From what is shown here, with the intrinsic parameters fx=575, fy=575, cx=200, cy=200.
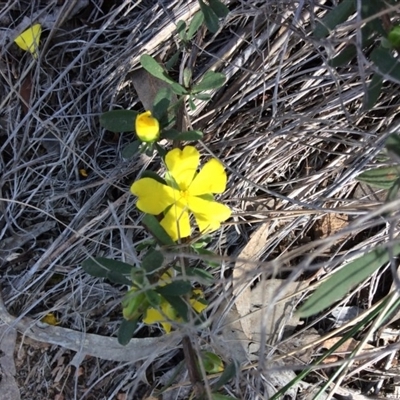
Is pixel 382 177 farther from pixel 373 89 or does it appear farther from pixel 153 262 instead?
pixel 153 262

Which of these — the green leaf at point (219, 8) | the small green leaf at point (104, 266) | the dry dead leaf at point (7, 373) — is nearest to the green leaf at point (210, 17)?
the green leaf at point (219, 8)

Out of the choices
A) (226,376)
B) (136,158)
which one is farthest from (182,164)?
(226,376)

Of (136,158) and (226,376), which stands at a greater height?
(136,158)

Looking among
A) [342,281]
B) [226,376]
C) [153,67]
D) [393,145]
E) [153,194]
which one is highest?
[153,67]

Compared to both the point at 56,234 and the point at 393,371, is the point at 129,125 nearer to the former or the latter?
the point at 56,234

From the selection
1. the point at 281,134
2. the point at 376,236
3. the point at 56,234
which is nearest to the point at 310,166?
the point at 281,134

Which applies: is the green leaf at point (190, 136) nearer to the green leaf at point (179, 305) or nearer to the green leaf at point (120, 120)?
the green leaf at point (120, 120)
